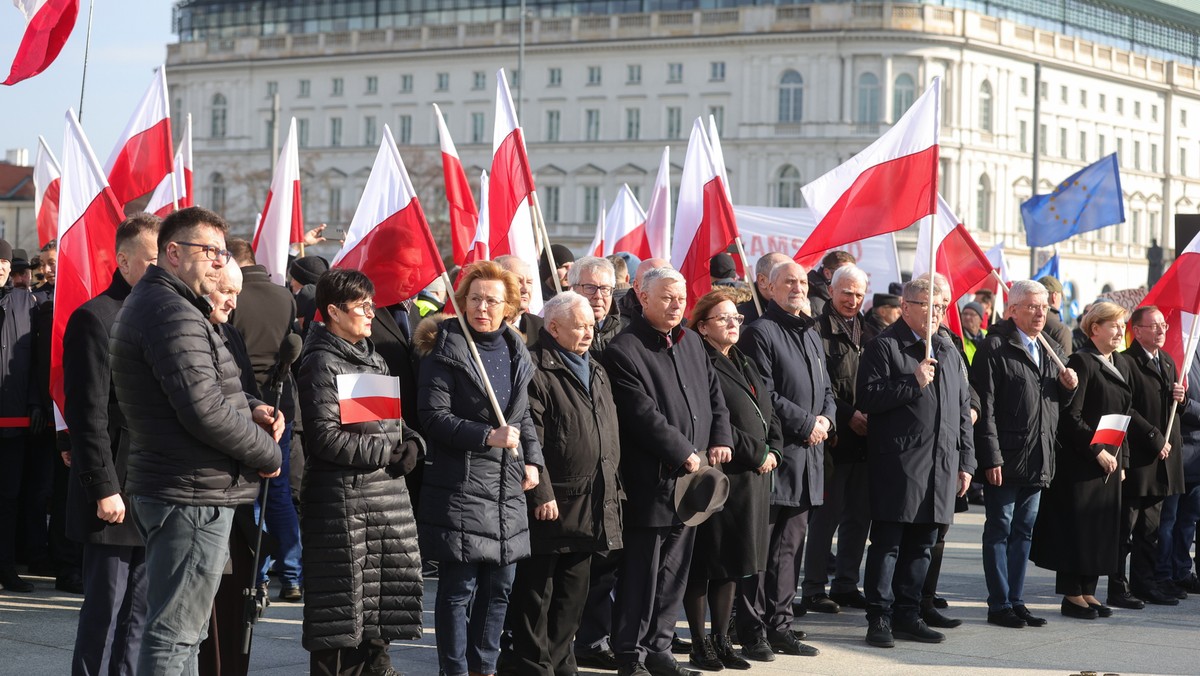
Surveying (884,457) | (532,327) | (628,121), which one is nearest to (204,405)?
(532,327)

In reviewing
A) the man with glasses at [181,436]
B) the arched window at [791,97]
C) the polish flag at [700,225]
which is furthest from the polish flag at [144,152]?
the arched window at [791,97]

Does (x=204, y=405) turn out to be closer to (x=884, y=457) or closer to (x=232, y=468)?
(x=232, y=468)

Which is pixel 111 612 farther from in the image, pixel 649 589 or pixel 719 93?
pixel 719 93

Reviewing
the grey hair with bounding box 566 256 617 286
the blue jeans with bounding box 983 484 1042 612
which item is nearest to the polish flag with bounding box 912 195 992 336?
the blue jeans with bounding box 983 484 1042 612

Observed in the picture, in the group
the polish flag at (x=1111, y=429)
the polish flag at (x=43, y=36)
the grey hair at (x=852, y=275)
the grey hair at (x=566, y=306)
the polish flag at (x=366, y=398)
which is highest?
the polish flag at (x=43, y=36)

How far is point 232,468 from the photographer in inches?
231

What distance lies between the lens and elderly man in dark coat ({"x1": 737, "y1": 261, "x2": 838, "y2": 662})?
863cm

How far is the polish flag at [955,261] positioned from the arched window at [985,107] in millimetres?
70532

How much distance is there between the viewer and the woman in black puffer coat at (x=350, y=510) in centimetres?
679

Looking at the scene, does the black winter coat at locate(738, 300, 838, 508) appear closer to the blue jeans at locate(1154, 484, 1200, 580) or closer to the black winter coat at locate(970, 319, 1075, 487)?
the black winter coat at locate(970, 319, 1075, 487)

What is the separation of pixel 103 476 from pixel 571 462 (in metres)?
2.13

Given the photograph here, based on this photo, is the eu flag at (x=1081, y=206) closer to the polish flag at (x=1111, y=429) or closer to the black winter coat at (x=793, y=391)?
the polish flag at (x=1111, y=429)

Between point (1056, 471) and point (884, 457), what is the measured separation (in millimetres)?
1739

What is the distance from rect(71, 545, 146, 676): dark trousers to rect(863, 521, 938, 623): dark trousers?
4.04 meters
